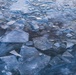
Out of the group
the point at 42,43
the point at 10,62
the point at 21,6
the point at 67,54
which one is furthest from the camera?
the point at 21,6

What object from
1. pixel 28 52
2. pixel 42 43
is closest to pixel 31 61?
pixel 28 52

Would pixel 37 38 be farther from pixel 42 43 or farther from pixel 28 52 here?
pixel 28 52

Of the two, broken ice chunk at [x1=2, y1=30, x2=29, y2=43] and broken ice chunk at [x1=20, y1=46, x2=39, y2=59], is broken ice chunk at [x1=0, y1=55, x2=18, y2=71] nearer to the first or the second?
broken ice chunk at [x1=20, y1=46, x2=39, y2=59]

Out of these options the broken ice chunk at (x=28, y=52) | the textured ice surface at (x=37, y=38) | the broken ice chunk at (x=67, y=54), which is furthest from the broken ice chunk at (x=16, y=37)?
the broken ice chunk at (x=67, y=54)

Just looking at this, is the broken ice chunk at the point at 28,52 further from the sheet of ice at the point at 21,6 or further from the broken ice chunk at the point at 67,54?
the sheet of ice at the point at 21,6

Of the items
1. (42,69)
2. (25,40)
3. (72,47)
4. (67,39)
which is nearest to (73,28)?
(67,39)

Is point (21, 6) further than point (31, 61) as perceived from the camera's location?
Yes

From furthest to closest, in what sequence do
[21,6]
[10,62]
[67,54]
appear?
[21,6], [67,54], [10,62]

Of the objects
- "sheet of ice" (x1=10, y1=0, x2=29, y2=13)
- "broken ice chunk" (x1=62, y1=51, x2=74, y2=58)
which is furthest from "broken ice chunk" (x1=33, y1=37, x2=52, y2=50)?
"sheet of ice" (x1=10, y1=0, x2=29, y2=13)

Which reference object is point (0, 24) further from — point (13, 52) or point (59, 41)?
point (59, 41)
